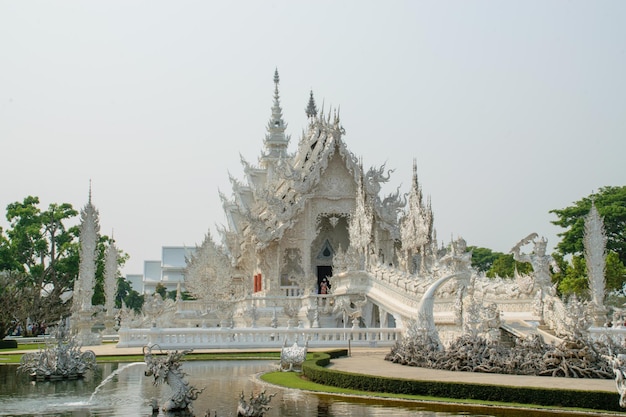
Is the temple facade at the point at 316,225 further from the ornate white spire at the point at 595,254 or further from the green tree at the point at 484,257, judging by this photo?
the green tree at the point at 484,257

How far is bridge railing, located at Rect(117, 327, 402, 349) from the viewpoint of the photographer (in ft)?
65.9

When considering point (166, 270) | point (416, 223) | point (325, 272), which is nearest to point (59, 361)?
point (416, 223)

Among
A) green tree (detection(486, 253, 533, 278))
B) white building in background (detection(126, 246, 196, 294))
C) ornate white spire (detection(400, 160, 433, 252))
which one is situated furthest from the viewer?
white building in background (detection(126, 246, 196, 294))

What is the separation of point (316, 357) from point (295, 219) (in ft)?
59.4

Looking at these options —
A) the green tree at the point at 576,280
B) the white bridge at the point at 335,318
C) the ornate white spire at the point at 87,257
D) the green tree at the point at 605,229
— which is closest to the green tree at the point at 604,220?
the green tree at the point at 605,229

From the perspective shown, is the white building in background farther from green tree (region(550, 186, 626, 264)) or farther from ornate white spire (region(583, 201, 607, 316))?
ornate white spire (region(583, 201, 607, 316))

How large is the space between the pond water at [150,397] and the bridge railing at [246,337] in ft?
18.3

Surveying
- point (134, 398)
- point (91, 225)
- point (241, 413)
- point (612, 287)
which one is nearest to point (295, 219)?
point (91, 225)

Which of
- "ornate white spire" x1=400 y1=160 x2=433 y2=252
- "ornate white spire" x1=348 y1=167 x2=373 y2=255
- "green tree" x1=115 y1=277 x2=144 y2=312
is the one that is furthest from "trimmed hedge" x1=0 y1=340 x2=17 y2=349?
"green tree" x1=115 y1=277 x2=144 y2=312

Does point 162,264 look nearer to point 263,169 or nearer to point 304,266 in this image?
point 263,169

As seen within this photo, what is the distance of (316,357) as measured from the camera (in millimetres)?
14930

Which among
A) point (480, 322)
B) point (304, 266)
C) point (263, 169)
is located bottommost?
point (480, 322)

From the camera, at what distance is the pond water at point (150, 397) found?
9.17 m

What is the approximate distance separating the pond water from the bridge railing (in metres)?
5.57
